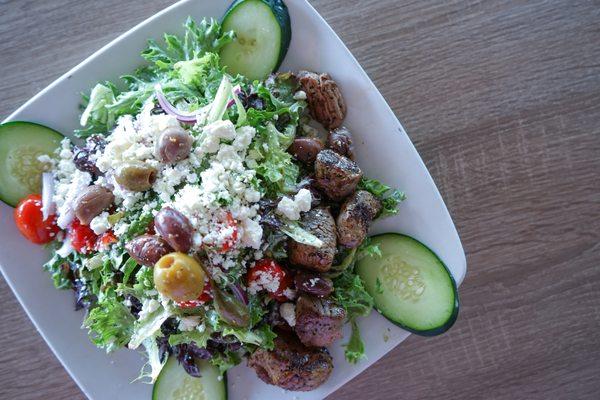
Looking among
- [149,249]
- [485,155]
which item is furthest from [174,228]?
[485,155]

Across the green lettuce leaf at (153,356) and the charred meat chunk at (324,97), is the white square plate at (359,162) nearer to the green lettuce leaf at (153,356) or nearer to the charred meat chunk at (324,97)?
the charred meat chunk at (324,97)

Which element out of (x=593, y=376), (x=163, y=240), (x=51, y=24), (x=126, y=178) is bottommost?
(x=593, y=376)

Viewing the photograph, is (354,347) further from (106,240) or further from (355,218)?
(106,240)

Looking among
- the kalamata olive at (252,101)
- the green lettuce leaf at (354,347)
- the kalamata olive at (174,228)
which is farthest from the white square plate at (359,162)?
the kalamata olive at (174,228)

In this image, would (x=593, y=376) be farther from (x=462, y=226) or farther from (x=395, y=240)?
(x=395, y=240)

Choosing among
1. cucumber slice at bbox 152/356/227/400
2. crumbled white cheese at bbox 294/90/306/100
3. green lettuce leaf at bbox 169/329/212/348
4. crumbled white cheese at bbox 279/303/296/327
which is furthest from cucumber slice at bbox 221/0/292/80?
cucumber slice at bbox 152/356/227/400

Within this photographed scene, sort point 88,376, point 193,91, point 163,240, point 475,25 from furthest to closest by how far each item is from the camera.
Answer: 1. point 475,25
2. point 88,376
3. point 193,91
4. point 163,240

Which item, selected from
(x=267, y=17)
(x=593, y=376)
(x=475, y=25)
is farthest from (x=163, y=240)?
(x=593, y=376)
